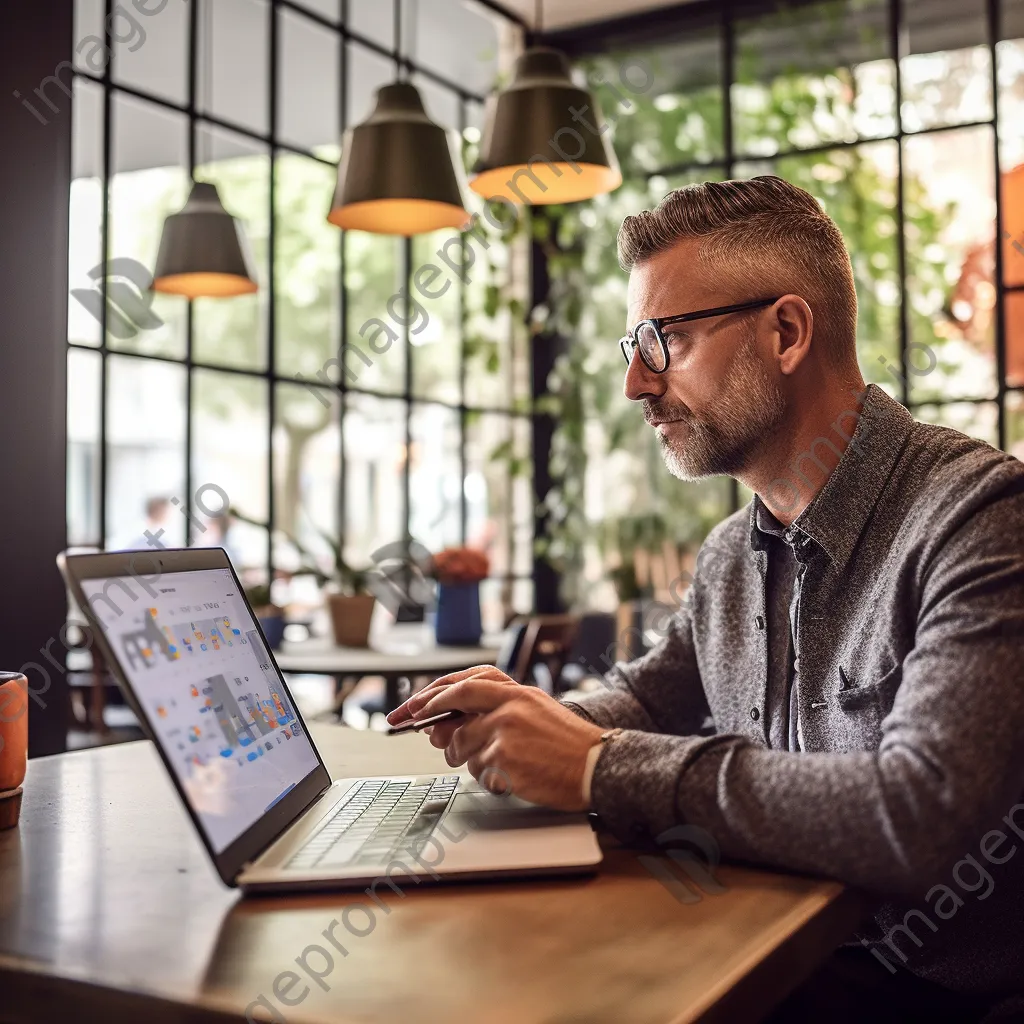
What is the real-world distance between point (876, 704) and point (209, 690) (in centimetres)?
74

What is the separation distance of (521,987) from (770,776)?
1.19ft

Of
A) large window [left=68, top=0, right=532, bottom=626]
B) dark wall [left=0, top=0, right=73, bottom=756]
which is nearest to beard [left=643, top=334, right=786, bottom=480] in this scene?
dark wall [left=0, top=0, right=73, bottom=756]

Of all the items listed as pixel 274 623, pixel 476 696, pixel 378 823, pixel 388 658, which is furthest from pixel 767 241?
pixel 274 623

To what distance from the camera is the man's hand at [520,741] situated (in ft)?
3.67

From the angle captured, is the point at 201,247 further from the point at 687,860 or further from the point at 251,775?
the point at 687,860

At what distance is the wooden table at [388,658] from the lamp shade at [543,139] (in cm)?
143

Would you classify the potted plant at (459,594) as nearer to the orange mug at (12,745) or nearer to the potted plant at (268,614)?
the potted plant at (268,614)

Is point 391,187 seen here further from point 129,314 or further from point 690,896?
point 690,896

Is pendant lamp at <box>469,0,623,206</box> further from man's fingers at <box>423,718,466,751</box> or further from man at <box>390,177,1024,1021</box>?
man's fingers at <box>423,718,466,751</box>

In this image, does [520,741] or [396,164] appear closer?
[520,741]

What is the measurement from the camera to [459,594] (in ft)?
13.7

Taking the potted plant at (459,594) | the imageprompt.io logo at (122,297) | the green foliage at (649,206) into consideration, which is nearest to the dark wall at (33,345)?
the imageprompt.io logo at (122,297)

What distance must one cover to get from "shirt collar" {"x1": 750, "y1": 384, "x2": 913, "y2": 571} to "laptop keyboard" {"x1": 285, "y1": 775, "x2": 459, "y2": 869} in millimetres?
535

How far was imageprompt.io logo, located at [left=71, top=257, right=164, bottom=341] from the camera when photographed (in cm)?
429
